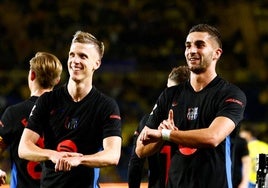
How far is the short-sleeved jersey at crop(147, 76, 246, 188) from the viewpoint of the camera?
12.9ft

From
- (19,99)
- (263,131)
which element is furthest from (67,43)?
(263,131)

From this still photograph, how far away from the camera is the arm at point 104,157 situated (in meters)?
3.87

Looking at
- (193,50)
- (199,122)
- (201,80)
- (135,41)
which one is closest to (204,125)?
(199,122)

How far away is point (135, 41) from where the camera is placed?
15.9 metres

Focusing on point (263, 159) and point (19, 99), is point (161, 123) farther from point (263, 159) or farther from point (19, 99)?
point (19, 99)

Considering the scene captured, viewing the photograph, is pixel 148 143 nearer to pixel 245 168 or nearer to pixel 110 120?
pixel 110 120

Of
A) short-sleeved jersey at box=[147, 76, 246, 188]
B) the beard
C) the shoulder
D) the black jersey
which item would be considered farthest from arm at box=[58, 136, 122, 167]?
the black jersey

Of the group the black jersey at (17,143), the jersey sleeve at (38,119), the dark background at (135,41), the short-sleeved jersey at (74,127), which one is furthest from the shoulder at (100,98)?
the dark background at (135,41)

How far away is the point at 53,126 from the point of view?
4215mm

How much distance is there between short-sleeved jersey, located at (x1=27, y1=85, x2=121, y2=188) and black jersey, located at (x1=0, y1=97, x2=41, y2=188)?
1.70ft

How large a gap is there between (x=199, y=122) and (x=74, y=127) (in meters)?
0.77

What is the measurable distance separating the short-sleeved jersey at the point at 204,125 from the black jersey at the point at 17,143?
1.13m

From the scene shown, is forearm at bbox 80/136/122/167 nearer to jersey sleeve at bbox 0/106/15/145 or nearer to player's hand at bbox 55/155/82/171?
player's hand at bbox 55/155/82/171

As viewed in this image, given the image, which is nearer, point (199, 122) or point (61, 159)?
point (61, 159)
